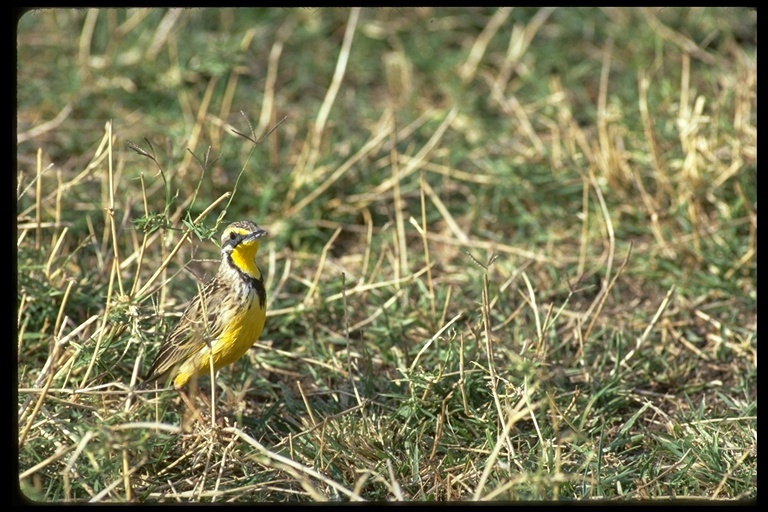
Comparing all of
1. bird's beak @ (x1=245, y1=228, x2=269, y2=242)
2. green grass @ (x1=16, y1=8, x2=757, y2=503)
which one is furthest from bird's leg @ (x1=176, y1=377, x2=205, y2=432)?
bird's beak @ (x1=245, y1=228, x2=269, y2=242)

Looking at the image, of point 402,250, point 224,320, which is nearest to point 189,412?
point 224,320

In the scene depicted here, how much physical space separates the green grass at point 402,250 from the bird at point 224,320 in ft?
0.55

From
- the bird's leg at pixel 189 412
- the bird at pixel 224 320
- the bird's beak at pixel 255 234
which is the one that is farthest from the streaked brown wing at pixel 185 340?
the bird's beak at pixel 255 234

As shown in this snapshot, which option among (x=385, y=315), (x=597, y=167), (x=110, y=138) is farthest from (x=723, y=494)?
(x=110, y=138)

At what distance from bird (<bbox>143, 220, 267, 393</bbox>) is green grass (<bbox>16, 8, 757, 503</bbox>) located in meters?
0.17

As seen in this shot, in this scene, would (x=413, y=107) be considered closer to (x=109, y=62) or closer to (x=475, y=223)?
(x=475, y=223)

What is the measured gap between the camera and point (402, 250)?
19.0 ft

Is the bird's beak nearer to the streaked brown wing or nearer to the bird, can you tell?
the bird

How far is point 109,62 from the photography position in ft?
24.2

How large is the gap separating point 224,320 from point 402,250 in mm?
1493

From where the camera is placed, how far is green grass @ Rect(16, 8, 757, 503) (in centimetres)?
427
